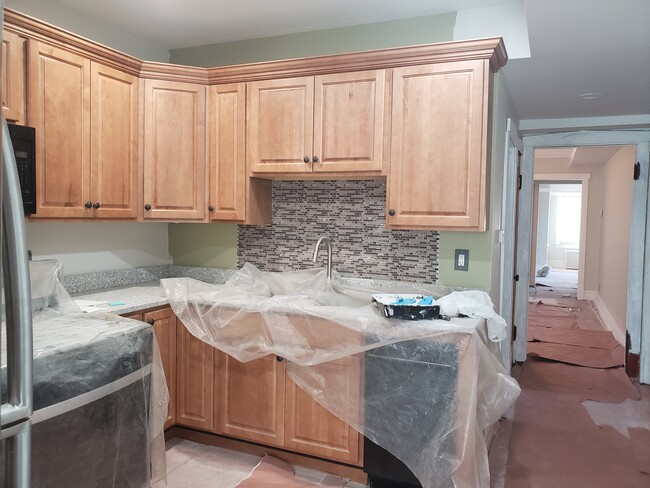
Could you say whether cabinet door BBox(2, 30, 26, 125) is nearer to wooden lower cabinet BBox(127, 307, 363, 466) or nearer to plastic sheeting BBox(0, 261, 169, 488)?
plastic sheeting BBox(0, 261, 169, 488)

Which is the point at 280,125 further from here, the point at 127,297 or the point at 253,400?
the point at 253,400

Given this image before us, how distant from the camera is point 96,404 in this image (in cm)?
164

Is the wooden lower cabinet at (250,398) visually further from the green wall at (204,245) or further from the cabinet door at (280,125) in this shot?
the cabinet door at (280,125)

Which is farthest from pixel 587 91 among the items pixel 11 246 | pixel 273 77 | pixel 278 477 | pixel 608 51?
pixel 11 246

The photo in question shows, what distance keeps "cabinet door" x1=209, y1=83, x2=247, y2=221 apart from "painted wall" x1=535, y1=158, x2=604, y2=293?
676cm

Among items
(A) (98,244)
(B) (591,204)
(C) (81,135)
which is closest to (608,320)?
(B) (591,204)

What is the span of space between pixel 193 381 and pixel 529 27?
8.48 feet

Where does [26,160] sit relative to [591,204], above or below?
below

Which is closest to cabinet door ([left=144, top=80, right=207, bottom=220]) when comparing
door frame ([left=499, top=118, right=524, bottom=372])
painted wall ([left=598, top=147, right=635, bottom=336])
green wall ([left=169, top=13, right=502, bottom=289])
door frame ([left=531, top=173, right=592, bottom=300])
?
green wall ([left=169, top=13, right=502, bottom=289])

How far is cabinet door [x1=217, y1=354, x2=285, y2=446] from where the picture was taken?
273cm

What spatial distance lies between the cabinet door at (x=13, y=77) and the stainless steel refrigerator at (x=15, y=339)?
6.32 feet

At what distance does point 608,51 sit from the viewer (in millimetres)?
2686

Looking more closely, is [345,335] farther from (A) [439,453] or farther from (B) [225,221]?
(B) [225,221]

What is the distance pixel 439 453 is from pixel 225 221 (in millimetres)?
1837
